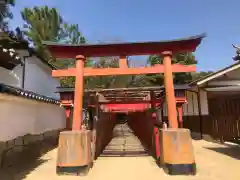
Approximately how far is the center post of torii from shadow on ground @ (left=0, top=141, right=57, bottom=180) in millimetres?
1252

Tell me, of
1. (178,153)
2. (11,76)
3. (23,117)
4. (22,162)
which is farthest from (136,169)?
(11,76)

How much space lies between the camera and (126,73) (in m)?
6.95

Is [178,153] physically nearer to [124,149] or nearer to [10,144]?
[10,144]

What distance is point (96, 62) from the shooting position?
2980cm

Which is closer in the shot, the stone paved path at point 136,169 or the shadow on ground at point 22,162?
the stone paved path at point 136,169

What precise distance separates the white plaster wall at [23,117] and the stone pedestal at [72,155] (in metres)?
2.01

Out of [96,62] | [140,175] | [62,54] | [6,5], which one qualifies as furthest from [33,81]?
[96,62]

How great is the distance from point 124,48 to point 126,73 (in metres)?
0.88

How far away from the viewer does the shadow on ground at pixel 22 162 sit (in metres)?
6.24

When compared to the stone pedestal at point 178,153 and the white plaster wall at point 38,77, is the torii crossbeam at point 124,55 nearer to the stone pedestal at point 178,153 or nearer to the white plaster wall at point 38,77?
the stone pedestal at point 178,153

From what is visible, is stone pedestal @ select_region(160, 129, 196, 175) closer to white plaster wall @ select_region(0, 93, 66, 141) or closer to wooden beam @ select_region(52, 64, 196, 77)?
wooden beam @ select_region(52, 64, 196, 77)

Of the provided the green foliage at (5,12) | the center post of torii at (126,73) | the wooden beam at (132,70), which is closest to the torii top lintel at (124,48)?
the center post of torii at (126,73)

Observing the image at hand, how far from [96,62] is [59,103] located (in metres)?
17.2

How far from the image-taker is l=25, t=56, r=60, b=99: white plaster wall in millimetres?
12347
